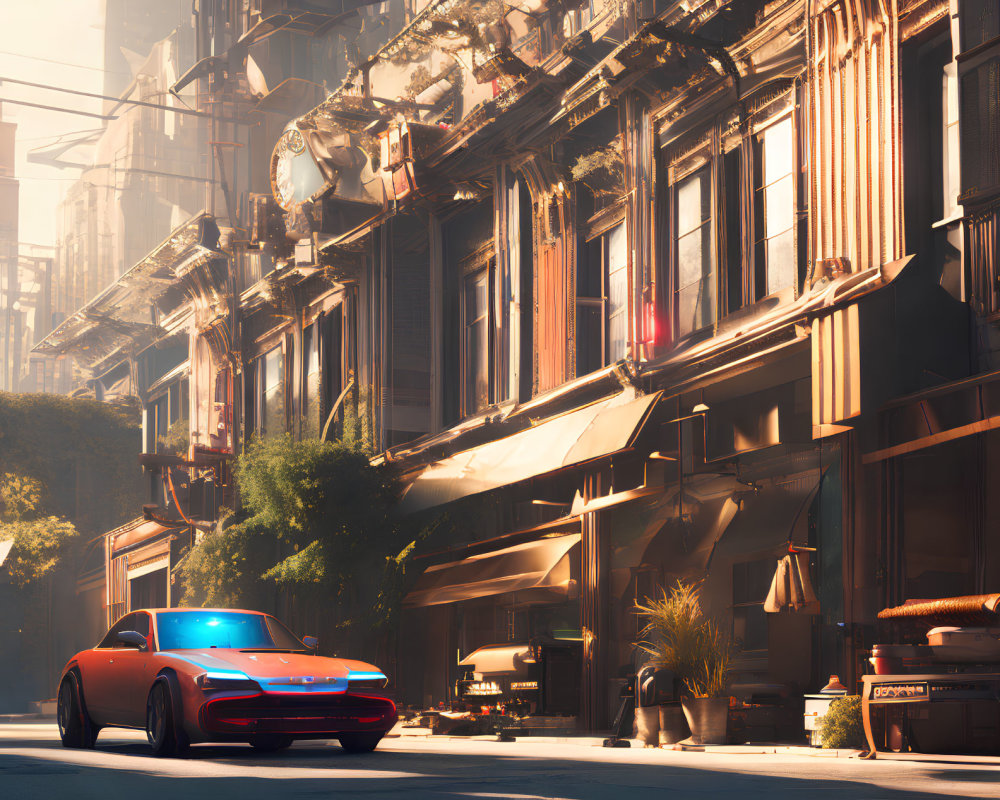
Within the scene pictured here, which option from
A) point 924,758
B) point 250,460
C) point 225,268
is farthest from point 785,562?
point 225,268

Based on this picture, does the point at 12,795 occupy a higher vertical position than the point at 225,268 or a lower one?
lower

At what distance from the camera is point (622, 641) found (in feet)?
63.2

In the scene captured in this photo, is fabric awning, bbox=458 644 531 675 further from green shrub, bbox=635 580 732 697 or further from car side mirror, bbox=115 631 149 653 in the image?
car side mirror, bbox=115 631 149 653

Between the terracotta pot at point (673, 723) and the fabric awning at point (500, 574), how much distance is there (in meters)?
4.93

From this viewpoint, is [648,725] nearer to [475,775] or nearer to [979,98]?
[475,775]

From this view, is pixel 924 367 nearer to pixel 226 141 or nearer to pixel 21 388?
pixel 226 141

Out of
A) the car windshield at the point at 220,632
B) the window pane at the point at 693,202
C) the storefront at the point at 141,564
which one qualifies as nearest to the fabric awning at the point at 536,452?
the window pane at the point at 693,202

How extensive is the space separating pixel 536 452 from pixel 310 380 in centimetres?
1233

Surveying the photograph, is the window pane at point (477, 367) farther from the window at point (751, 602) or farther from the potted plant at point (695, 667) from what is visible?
the potted plant at point (695, 667)

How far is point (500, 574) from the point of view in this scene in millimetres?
21703

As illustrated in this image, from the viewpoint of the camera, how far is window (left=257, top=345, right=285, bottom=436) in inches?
1328

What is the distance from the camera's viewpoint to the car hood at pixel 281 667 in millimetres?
11383

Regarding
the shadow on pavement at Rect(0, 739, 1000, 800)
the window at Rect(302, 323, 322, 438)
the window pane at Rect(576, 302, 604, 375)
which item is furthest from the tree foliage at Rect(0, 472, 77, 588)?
the shadow on pavement at Rect(0, 739, 1000, 800)

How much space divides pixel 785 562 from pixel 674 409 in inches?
167
